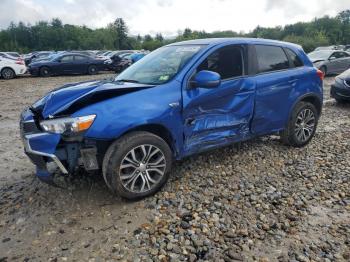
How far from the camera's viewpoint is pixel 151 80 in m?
4.11

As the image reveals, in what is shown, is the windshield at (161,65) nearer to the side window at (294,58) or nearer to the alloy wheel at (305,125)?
the side window at (294,58)

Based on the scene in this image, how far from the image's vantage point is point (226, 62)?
175 inches

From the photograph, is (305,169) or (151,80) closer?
(151,80)

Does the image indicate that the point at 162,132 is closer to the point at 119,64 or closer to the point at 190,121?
the point at 190,121

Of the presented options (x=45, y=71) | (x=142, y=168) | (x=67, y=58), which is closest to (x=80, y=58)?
(x=67, y=58)

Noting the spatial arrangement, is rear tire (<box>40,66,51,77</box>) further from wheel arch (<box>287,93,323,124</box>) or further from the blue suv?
wheel arch (<box>287,93,323,124</box>)

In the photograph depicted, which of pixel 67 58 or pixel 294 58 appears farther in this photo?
pixel 67 58

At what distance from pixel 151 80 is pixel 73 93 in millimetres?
953

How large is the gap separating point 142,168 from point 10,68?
1612 centimetres

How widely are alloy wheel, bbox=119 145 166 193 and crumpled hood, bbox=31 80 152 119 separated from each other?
0.65 meters

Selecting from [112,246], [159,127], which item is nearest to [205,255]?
[112,246]

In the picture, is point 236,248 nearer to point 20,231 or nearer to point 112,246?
point 112,246

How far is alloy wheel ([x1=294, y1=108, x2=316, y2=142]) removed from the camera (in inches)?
214

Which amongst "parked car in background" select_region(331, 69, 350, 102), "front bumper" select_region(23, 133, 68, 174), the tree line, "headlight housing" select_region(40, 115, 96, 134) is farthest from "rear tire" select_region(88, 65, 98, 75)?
the tree line
